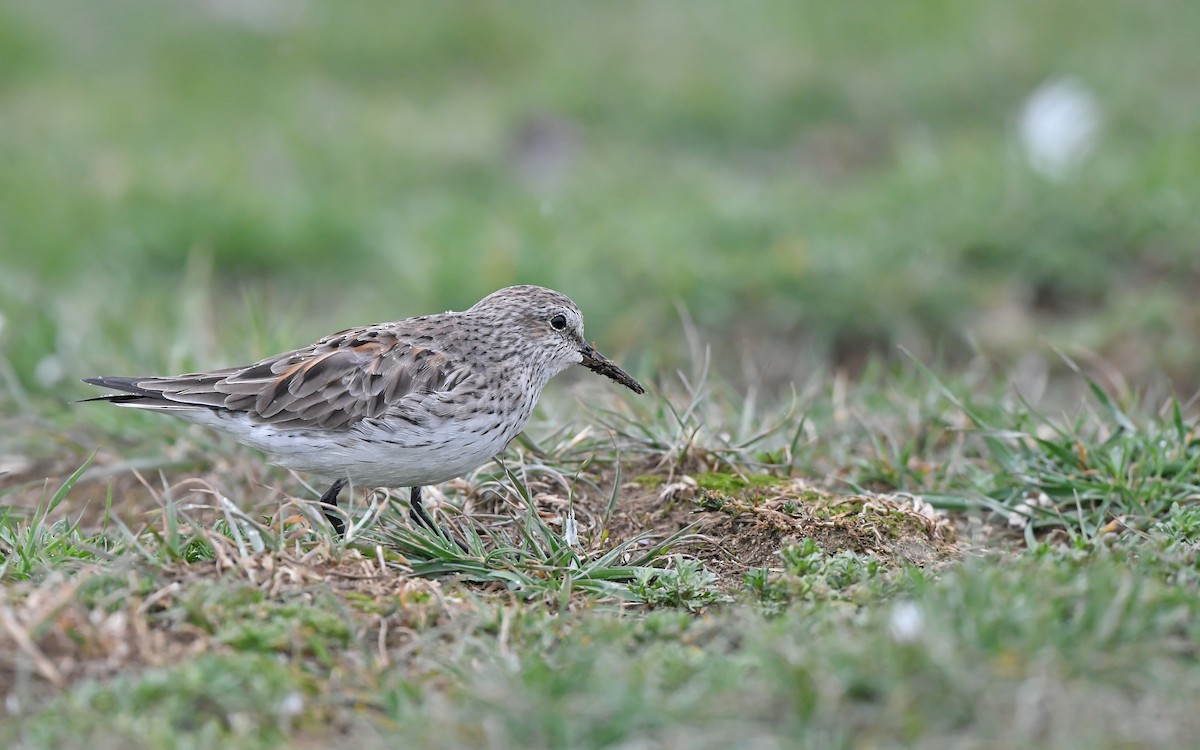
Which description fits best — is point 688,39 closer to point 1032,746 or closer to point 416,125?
point 416,125

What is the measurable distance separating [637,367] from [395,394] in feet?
8.38

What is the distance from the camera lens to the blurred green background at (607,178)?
8.29 meters

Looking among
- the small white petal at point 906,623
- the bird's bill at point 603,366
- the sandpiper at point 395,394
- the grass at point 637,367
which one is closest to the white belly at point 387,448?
the sandpiper at point 395,394

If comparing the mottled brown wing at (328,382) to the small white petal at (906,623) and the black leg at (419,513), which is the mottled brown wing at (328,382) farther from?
the small white petal at (906,623)

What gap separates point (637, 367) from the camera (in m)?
7.59

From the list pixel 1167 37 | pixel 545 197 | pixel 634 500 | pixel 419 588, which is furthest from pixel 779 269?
pixel 1167 37

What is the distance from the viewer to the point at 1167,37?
493 inches

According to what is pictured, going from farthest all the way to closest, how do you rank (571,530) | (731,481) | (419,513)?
1. (731,481)
2. (419,513)
3. (571,530)

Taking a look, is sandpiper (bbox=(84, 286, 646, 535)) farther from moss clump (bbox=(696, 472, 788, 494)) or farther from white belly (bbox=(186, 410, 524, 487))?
moss clump (bbox=(696, 472, 788, 494))

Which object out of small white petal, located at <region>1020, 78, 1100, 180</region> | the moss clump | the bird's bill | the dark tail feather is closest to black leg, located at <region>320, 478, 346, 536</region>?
the dark tail feather

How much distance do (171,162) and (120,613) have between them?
7.53 metres

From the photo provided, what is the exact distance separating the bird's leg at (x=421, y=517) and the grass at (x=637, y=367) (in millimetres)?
79

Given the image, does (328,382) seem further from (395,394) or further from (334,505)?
(334,505)

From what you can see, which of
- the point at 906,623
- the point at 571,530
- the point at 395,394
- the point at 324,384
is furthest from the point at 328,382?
the point at 906,623
